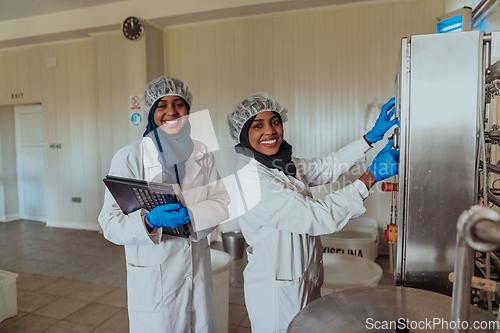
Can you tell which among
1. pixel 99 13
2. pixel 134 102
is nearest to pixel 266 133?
pixel 134 102

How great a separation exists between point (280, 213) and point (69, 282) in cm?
251

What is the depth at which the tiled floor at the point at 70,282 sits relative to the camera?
2.22 m

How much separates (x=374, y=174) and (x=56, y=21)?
14.3 feet

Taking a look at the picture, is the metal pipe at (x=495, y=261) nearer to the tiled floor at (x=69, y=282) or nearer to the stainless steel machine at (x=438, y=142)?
the stainless steel machine at (x=438, y=142)

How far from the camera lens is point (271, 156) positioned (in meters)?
1.33

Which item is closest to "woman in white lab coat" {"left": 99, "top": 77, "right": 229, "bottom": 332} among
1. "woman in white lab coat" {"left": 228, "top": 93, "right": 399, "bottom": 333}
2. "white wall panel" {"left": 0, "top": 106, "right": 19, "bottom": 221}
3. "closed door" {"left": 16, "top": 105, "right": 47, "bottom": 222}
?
"woman in white lab coat" {"left": 228, "top": 93, "right": 399, "bottom": 333}

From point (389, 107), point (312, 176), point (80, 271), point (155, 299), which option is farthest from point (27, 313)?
point (389, 107)

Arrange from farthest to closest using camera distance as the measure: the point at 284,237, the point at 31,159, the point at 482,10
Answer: the point at 31,159 < the point at 482,10 < the point at 284,237

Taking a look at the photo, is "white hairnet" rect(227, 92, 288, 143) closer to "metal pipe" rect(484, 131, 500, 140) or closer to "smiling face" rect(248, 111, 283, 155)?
"smiling face" rect(248, 111, 283, 155)

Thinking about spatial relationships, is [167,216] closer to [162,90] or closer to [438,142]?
[162,90]

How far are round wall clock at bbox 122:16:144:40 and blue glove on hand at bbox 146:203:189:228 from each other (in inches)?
120

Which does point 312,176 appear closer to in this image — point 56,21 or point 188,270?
point 188,270

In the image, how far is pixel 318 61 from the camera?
11.1 feet

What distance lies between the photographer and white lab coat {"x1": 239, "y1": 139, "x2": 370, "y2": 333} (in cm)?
113
